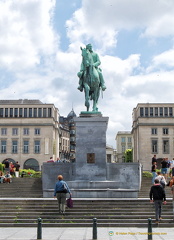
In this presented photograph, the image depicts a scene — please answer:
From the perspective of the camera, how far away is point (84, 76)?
88.2 ft

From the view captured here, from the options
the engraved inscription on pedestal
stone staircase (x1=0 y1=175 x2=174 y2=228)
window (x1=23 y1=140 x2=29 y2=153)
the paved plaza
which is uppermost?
window (x1=23 y1=140 x2=29 y2=153)

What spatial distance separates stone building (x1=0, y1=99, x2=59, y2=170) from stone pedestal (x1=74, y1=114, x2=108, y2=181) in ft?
242

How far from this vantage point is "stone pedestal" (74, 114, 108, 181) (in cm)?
2498

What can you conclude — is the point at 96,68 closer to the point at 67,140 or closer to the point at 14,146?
the point at 14,146

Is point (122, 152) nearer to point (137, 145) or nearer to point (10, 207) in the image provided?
point (137, 145)

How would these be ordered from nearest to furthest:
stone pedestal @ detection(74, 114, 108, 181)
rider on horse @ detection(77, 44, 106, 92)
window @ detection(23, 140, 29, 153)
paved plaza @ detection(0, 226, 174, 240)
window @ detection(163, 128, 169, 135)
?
paved plaza @ detection(0, 226, 174, 240)
stone pedestal @ detection(74, 114, 108, 181)
rider on horse @ detection(77, 44, 106, 92)
window @ detection(163, 128, 169, 135)
window @ detection(23, 140, 29, 153)

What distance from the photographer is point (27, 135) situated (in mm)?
100250

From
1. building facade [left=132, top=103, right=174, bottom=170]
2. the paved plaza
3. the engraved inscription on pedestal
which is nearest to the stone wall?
the engraved inscription on pedestal

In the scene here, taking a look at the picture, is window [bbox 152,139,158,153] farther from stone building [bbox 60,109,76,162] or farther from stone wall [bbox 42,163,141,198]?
stone wall [bbox 42,163,141,198]

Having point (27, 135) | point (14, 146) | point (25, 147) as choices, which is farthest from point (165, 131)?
point (14, 146)

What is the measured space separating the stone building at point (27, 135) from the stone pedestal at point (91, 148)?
2907 inches

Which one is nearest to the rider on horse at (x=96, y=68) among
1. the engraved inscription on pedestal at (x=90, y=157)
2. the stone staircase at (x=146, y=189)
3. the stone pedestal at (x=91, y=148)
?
the stone pedestal at (x=91, y=148)

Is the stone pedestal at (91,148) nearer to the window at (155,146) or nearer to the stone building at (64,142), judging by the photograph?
the window at (155,146)

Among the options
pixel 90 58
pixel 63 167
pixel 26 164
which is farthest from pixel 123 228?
pixel 26 164
